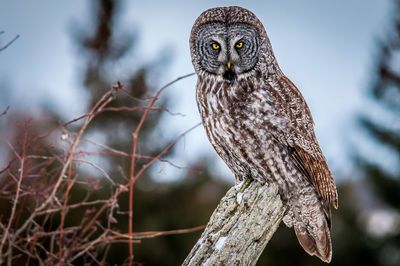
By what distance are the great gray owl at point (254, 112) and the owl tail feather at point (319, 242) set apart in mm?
11

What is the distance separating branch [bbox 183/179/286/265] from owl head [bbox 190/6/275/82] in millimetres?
930

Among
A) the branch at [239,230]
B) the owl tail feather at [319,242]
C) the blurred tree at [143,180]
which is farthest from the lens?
the blurred tree at [143,180]

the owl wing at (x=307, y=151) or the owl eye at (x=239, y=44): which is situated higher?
the owl eye at (x=239, y=44)

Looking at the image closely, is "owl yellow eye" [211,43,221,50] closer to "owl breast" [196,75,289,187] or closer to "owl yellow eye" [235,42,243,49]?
"owl yellow eye" [235,42,243,49]

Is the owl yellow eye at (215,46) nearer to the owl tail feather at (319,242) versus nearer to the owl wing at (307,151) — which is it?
the owl wing at (307,151)

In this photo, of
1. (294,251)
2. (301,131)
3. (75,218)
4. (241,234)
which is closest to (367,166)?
(294,251)

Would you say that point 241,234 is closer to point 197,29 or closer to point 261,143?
point 261,143

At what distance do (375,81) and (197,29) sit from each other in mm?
8448

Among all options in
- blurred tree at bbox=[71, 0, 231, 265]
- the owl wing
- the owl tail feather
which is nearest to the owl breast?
the owl wing

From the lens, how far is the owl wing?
3.05 metres

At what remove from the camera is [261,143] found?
2.91m

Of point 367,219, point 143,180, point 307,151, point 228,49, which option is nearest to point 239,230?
point 307,151

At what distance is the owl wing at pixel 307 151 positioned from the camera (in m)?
3.05

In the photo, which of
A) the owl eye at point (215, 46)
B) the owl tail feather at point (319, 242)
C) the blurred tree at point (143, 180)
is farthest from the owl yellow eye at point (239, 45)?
the blurred tree at point (143, 180)
